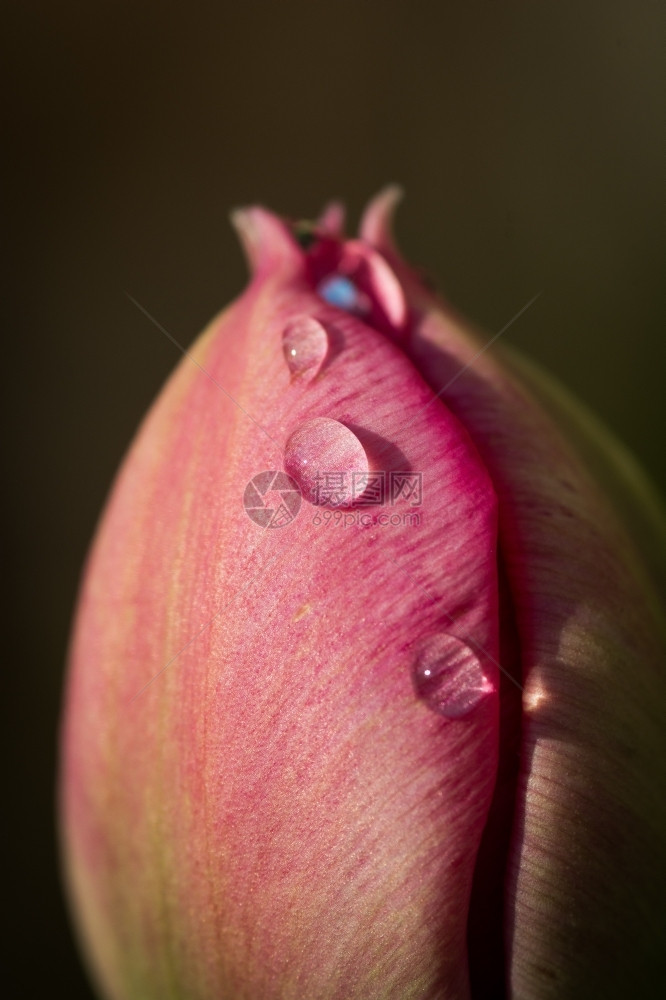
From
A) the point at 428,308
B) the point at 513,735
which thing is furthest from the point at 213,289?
the point at 513,735

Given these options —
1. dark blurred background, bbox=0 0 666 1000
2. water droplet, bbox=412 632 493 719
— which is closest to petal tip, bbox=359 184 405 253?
water droplet, bbox=412 632 493 719

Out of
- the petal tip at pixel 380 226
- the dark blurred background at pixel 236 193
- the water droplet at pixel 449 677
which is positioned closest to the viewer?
the water droplet at pixel 449 677

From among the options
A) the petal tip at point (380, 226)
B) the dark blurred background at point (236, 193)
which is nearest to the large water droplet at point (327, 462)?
the petal tip at point (380, 226)

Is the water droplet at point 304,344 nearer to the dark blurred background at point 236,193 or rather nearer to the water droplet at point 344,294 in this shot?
the water droplet at point 344,294

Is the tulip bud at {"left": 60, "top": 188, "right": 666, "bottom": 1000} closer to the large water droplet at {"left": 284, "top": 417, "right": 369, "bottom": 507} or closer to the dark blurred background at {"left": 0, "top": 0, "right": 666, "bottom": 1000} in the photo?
the large water droplet at {"left": 284, "top": 417, "right": 369, "bottom": 507}

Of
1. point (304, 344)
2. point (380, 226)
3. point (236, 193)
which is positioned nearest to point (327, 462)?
point (304, 344)
